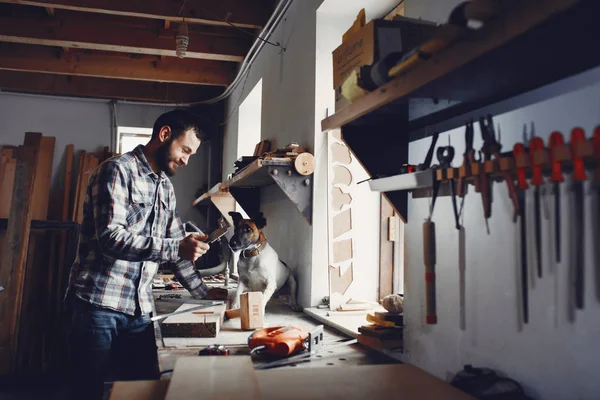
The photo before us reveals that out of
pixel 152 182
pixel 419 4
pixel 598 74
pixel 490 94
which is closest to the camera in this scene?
pixel 598 74

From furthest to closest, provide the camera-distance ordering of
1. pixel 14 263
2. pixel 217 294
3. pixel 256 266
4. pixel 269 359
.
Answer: pixel 14 263 → pixel 217 294 → pixel 256 266 → pixel 269 359

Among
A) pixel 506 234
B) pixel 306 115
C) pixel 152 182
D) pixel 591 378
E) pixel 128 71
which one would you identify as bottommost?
pixel 591 378

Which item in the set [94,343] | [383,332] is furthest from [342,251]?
[94,343]

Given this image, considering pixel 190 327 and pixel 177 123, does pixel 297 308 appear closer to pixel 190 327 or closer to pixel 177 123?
pixel 190 327

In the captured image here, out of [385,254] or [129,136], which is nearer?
[385,254]

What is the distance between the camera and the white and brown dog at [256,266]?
2.71 m

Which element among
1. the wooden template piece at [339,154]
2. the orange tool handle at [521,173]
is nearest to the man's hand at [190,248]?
the wooden template piece at [339,154]

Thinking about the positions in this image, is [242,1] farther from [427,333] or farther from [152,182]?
[427,333]

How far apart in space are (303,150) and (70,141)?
496 cm

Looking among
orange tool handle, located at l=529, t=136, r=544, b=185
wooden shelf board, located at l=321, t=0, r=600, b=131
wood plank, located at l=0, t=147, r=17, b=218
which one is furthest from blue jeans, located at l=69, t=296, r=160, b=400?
wood plank, located at l=0, t=147, r=17, b=218

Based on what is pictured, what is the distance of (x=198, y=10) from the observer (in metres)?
4.27

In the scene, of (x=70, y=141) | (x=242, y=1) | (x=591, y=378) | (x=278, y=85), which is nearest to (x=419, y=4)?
(x=591, y=378)

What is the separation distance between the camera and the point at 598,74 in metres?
0.96

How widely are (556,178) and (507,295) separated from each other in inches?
15.4
